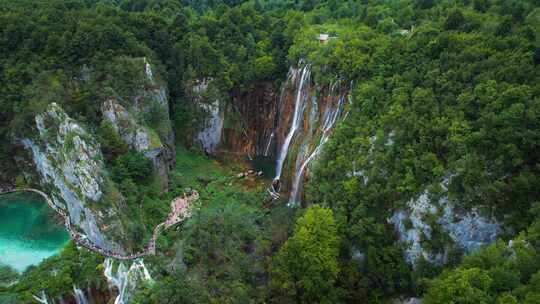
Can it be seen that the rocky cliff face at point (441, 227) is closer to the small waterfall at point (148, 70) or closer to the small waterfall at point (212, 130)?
the small waterfall at point (212, 130)

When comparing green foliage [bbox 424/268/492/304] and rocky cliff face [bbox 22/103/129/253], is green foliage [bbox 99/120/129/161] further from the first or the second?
green foliage [bbox 424/268/492/304]

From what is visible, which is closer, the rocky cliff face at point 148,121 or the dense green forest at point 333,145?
the dense green forest at point 333,145

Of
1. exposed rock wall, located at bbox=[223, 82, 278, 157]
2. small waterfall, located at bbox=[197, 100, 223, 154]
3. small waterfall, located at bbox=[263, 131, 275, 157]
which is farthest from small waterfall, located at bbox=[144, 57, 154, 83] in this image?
small waterfall, located at bbox=[263, 131, 275, 157]

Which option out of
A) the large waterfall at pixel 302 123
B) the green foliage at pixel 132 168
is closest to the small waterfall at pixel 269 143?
the large waterfall at pixel 302 123

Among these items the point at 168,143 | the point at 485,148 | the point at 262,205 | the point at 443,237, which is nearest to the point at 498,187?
the point at 485,148

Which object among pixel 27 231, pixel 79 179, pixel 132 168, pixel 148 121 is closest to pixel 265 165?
pixel 148 121

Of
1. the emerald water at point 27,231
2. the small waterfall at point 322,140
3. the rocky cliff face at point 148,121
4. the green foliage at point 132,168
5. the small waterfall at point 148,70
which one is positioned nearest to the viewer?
the emerald water at point 27,231

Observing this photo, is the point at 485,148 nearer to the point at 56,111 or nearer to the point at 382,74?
the point at 382,74
